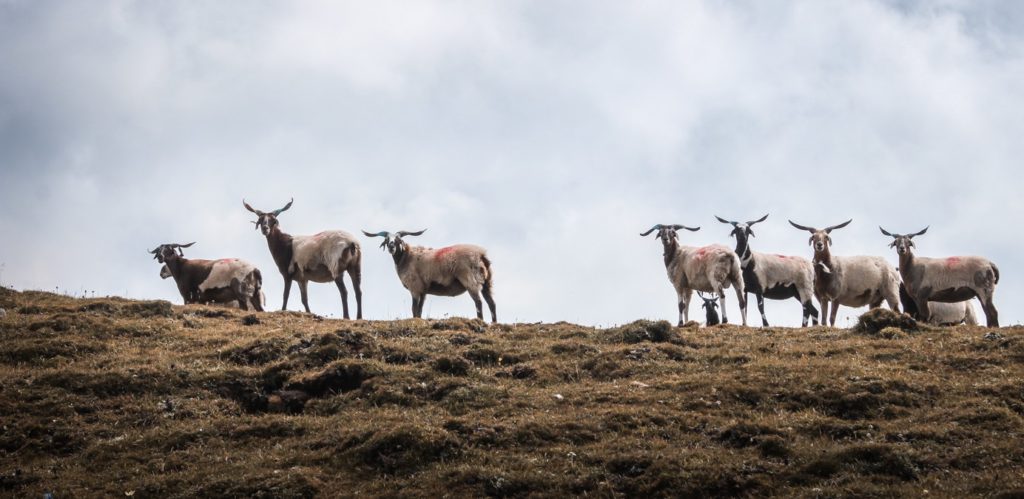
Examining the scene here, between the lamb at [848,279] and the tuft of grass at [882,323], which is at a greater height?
the lamb at [848,279]

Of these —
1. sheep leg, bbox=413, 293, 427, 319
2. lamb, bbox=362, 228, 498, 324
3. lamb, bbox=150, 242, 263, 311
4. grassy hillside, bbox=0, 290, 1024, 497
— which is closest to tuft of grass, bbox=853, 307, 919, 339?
grassy hillside, bbox=0, 290, 1024, 497

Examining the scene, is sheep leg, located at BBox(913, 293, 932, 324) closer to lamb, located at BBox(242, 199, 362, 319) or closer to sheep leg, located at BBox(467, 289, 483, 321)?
sheep leg, located at BBox(467, 289, 483, 321)

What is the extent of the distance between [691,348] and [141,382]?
12056mm

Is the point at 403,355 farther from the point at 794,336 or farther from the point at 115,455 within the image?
the point at 794,336

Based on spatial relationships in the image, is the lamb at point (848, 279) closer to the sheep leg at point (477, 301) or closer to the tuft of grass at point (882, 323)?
the tuft of grass at point (882, 323)

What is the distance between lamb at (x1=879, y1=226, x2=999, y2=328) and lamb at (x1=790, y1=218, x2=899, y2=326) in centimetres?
179

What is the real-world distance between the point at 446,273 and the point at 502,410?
45.0ft

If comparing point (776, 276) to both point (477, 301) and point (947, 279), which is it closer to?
point (947, 279)

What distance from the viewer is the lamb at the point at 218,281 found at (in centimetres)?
3522

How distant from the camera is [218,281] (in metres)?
35.4

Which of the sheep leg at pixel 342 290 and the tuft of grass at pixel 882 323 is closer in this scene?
the tuft of grass at pixel 882 323

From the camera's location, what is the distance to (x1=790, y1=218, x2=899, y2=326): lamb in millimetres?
34469

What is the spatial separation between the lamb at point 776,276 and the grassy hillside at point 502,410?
6896 millimetres

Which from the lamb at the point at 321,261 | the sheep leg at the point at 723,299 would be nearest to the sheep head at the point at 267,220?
the lamb at the point at 321,261
